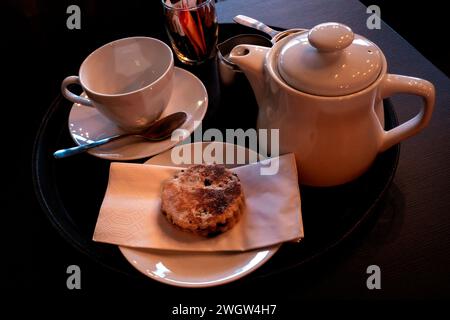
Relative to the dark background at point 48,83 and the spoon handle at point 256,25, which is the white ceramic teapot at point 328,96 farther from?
the spoon handle at point 256,25

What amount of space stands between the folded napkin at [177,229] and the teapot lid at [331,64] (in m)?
0.12

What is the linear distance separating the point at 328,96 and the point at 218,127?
10.1 inches

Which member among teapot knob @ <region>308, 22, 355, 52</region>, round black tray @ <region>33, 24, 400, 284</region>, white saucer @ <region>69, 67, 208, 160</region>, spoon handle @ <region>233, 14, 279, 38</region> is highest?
teapot knob @ <region>308, 22, 355, 52</region>

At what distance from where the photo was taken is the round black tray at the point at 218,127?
20.3 inches

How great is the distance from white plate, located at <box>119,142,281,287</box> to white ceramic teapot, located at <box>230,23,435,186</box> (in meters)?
0.15

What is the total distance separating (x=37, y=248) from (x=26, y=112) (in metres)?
0.51

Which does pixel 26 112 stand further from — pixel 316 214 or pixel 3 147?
pixel 316 214

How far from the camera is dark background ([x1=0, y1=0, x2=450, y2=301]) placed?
Answer: 0.55 meters

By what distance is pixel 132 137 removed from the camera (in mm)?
656

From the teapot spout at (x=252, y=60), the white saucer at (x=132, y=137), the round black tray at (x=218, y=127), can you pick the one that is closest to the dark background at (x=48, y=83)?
the round black tray at (x=218, y=127)

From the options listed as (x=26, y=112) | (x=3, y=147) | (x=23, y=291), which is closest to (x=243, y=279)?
(x=23, y=291)

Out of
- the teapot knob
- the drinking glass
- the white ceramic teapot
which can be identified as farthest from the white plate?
the drinking glass

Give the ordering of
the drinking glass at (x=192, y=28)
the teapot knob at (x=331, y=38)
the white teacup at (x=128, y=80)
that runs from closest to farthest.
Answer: the teapot knob at (x=331, y=38), the white teacup at (x=128, y=80), the drinking glass at (x=192, y=28)

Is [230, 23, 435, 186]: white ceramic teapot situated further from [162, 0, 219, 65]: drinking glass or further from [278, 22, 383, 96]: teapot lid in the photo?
[162, 0, 219, 65]: drinking glass
